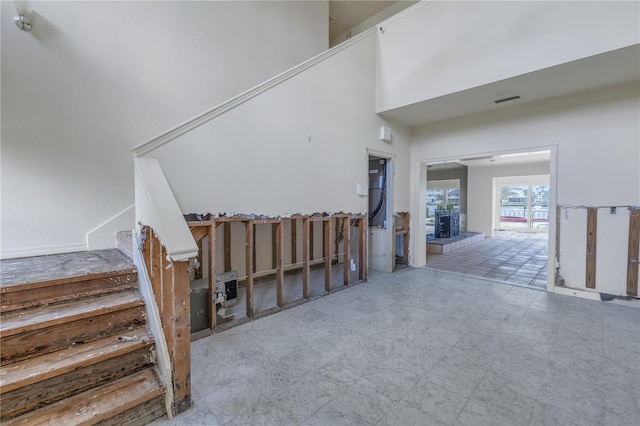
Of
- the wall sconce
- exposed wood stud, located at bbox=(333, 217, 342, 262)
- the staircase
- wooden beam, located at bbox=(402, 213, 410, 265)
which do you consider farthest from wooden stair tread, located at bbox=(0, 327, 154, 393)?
wooden beam, located at bbox=(402, 213, 410, 265)

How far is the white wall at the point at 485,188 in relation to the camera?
9.84 metres

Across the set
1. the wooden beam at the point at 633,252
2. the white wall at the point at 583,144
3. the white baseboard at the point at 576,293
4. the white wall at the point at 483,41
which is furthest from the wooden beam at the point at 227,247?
the wooden beam at the point at 633,252

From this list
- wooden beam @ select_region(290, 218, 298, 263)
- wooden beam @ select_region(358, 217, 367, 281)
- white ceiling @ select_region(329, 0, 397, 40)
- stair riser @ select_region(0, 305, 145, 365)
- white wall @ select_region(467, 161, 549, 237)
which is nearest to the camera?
stair riser @ select_region(0, 305, 145, 365)

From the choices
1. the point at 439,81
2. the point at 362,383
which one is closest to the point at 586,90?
the point at 439,81

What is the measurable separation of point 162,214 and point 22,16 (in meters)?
2.71

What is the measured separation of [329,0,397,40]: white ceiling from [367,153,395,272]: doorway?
366 cm

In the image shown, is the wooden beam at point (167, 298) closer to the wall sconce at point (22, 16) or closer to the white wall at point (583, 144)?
the wall sconce at point (22, 16)

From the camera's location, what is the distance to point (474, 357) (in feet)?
7.49

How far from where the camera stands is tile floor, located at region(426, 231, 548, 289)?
15.5 ft

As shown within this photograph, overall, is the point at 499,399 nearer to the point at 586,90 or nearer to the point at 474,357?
the point at 474,357

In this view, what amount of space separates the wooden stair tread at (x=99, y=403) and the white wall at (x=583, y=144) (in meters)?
5.06

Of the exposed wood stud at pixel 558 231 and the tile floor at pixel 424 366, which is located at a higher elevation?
the exposed wood stud at pixel 558 231

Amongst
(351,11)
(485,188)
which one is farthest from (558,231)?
(485,188)

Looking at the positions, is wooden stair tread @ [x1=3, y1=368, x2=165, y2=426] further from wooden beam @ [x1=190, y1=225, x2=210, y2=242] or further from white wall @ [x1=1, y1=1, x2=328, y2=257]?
white wall @ [x1=1, y1=1, x2=328, y2=257]
